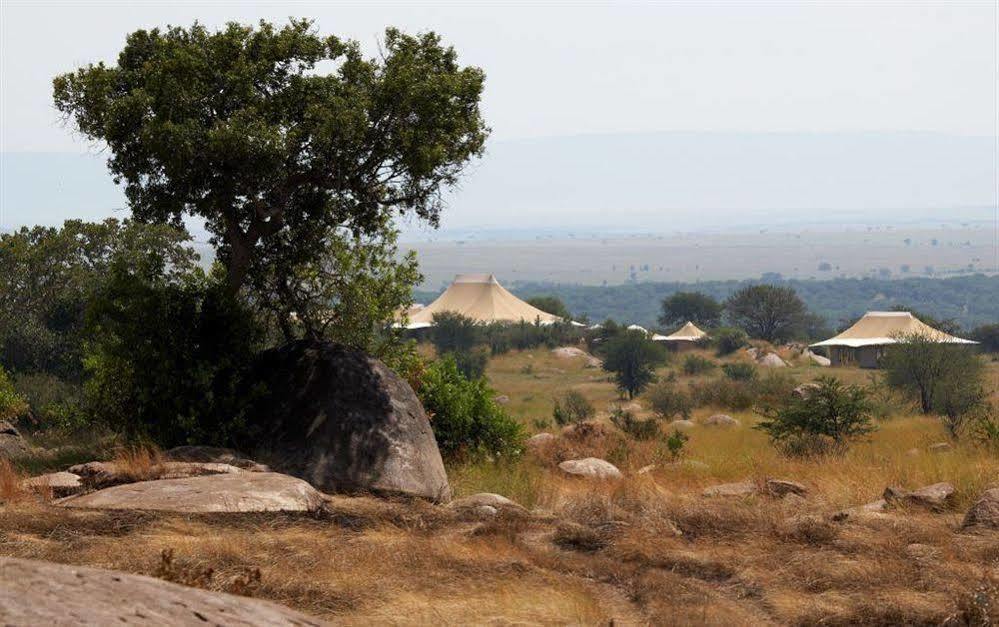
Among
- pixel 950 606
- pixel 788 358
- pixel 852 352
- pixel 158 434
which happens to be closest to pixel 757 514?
pixel 950 606

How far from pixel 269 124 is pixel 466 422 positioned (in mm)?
5240

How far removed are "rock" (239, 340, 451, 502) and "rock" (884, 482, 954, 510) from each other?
459cm

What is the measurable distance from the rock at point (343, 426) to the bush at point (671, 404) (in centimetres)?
2057

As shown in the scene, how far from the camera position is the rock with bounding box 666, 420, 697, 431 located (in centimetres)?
2864

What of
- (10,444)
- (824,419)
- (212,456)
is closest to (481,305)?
(824,419)

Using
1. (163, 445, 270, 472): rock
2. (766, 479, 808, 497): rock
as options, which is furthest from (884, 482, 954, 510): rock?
(163, 445, 270, 472): rock

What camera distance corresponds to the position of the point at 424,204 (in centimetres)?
1436

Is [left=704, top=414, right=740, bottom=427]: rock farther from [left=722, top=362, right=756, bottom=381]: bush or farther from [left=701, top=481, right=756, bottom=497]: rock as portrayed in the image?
[left=722, top=362, right=756, bottom=381]: bush

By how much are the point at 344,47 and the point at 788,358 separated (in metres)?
53.8

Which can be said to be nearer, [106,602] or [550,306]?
[106,602]

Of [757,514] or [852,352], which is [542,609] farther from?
[852,352]

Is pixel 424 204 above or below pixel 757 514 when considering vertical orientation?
above

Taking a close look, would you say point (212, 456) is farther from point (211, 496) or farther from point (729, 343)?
Answer: point (729, 343)

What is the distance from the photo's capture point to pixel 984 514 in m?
9.96
